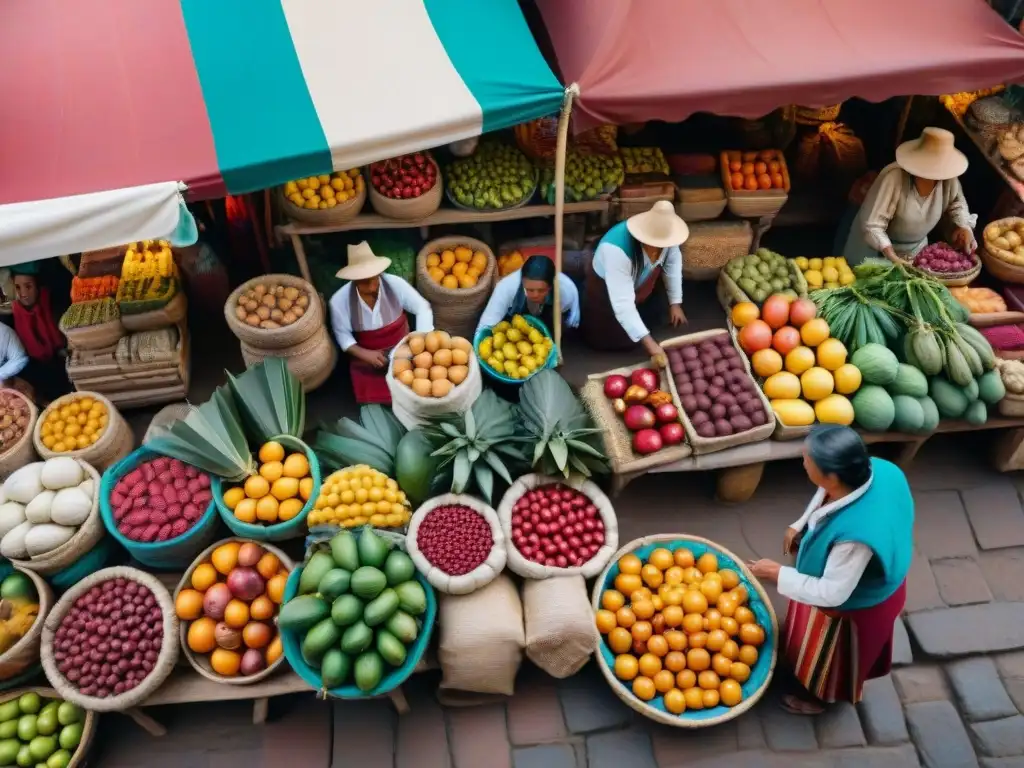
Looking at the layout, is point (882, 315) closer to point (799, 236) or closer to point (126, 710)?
point (799, 236)

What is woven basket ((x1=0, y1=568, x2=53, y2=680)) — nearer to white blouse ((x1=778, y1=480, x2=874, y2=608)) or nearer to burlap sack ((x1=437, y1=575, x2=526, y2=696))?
burlap sack ((x1=437, y1=575, x2=526, y2=696))

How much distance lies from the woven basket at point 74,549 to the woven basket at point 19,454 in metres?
0.68

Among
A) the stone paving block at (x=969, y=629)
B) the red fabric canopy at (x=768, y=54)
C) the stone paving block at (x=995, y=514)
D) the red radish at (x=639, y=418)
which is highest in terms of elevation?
the red fabric canopy at (x=768, y=54)

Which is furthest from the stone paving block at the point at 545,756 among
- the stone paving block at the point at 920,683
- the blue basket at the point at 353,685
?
the stone paving block at the point at 920,683

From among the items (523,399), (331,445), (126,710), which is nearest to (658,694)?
(523,399)

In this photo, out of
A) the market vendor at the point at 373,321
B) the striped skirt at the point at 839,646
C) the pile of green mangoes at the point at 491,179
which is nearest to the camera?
the striped skirt at the point at 839,646

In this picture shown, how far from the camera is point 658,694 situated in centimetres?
391

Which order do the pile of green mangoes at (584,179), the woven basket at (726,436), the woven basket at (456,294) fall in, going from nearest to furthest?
1. the woven basket at (726,436)
2. the woven basket at (456,294)
3. the pile of green mangoes at (584,179)

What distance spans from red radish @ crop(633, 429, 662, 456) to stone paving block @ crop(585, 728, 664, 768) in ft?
5.26

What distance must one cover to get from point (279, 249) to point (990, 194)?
6146 millimetres

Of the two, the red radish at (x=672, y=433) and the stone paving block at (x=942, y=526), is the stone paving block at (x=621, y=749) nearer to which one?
the red radish at (x=672, y=433)

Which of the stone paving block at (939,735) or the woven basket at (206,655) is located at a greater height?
the woven basket at (206,655)

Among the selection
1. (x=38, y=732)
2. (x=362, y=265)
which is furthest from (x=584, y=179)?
(x=38, y=732)

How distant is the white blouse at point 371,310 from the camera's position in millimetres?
4973
